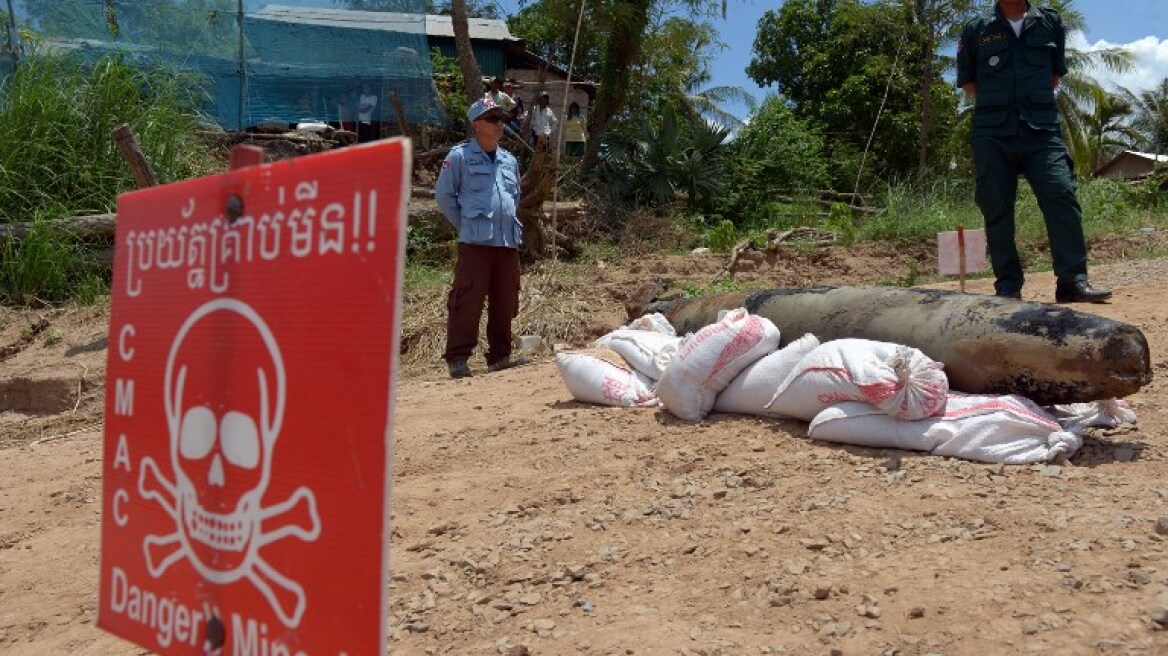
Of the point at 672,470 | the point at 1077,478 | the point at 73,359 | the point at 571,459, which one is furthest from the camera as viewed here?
the point at 73,359

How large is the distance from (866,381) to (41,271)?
728cm

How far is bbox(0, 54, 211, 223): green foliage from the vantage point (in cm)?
880

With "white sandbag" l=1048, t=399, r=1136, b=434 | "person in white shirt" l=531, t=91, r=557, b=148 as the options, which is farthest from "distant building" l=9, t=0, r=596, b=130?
"white sandbag" l=1048, t=399, r=1136, b=434

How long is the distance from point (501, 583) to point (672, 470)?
804 mm

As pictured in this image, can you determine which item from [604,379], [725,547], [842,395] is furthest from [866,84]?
[725,547]

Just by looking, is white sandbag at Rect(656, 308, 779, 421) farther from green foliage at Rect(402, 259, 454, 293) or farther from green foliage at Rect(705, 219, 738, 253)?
green foliage at Rect(705, 219, 738, 253)

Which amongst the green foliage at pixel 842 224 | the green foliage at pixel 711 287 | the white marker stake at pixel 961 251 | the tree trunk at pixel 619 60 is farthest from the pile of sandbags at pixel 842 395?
the tree trunk at pixel 619 60

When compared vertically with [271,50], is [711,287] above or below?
below

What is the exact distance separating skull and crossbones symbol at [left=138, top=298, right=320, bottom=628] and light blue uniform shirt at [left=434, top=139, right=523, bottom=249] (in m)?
4.11

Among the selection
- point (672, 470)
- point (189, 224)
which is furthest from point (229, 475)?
point (672, 470)

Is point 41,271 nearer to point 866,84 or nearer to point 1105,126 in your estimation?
point 866,84

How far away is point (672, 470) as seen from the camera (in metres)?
3.13

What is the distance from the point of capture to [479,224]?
554 centimetres

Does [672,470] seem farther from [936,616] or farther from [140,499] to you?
[140,499]
